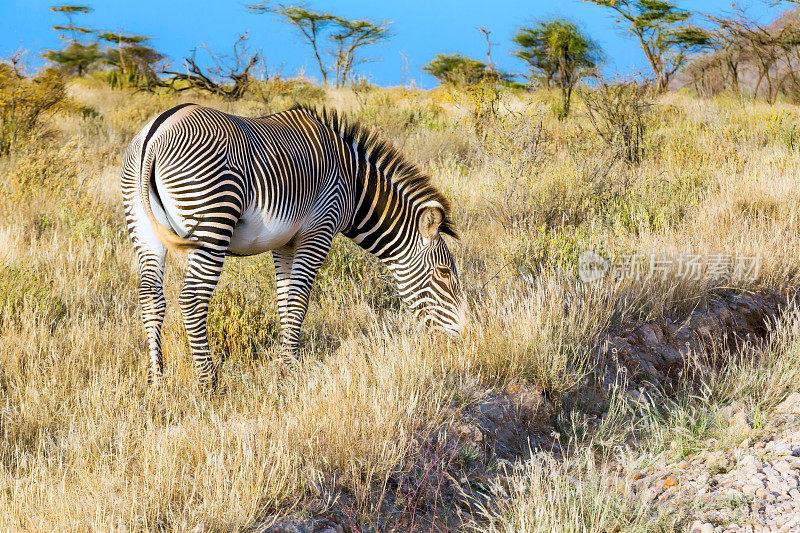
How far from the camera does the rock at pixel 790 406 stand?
4445 millimetres

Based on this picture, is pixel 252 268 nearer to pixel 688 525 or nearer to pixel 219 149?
pixel 219 149

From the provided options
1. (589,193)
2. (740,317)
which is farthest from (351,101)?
(740,317)

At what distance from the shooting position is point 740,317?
6.32 m

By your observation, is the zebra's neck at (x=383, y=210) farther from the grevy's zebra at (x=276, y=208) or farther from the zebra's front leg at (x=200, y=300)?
the zebra's front leg at (x=200, y=300)

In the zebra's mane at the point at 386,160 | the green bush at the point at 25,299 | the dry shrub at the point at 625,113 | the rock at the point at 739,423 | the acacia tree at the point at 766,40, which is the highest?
the acacia tree at the point at 766,40

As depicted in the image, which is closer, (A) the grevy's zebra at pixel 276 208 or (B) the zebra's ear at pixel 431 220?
(A) the grevy's zebra at pixel 276 208

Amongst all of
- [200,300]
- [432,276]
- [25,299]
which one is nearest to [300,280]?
[200,300]

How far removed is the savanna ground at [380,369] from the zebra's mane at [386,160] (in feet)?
3.33

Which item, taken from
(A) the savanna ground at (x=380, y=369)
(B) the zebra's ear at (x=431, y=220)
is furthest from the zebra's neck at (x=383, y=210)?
(A) the savanna ground at (x=380, y=369)

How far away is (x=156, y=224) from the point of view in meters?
4.73

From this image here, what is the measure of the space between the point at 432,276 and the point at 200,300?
1.82 m

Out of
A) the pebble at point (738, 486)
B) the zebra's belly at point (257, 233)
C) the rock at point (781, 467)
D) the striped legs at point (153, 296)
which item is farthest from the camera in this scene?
the striped legs at point (153, 296)

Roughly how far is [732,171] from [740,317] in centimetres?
463

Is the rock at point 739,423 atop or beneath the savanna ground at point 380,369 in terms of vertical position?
beneath
